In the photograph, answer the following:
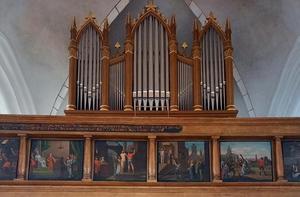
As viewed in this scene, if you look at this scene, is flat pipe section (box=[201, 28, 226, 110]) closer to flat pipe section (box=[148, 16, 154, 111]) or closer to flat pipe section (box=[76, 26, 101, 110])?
flat pipe section (box=[148, 16, 154, 111])

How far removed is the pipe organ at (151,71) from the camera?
14.8 metres

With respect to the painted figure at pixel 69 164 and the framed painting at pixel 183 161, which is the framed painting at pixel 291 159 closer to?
the framed painting at pixel 183 161

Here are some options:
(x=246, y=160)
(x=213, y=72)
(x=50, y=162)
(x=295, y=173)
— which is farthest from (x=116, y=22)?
(x=295, y=173)

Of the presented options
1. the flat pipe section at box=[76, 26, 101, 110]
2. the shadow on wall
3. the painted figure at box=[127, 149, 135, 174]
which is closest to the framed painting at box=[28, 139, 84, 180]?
the painted figure at box=[127, 149, 135, 174]

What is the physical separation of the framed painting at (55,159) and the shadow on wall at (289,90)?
7.41 m

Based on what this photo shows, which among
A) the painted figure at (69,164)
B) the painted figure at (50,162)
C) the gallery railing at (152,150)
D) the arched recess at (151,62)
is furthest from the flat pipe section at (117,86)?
the painted figure at (50,162)

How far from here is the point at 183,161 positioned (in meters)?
13.9

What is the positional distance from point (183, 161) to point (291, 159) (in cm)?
258

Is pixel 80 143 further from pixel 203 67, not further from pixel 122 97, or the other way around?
pixel 203 67

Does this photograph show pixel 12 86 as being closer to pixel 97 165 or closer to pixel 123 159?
pixel 97 165

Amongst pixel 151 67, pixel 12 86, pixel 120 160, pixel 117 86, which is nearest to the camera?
pixel 120 160

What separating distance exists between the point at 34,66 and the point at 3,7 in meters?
2.64

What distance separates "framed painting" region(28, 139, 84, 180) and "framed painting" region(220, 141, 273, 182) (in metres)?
3.47

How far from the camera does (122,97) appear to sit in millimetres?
14914
